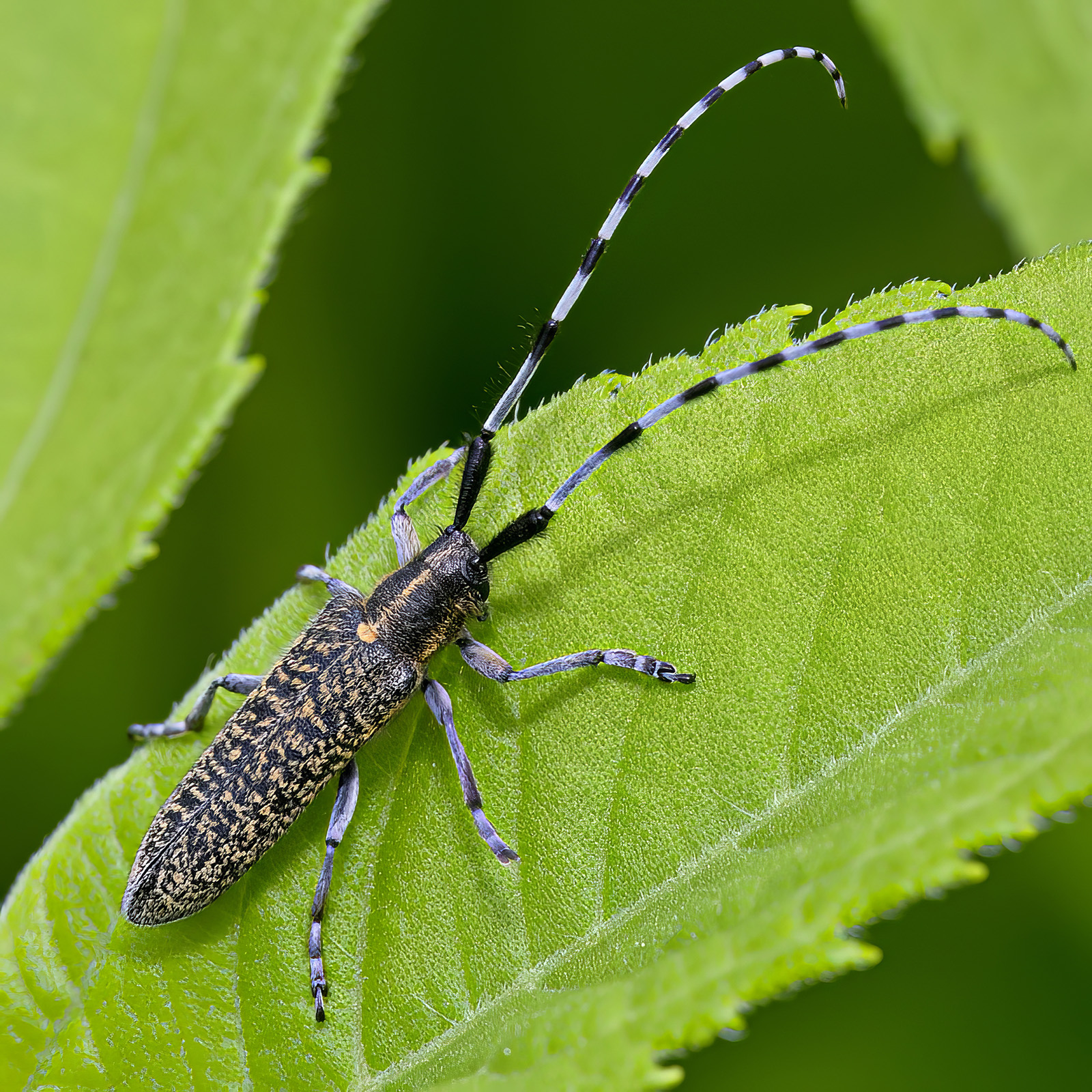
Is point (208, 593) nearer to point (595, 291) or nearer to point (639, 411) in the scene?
point (595, 291)

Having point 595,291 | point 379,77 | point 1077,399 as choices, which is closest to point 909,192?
point 595,291

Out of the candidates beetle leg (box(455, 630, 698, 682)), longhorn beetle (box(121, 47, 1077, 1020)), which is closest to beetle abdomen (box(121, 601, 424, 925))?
longhorn beetle (box(121, 47, 1077, 1020))

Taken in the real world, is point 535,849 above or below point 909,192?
below

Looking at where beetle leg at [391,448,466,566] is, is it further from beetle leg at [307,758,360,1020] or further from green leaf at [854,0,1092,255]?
green leaf at [854,0,1092,255]

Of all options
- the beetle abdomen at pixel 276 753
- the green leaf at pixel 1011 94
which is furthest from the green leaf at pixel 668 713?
the green leaf at pixel 1011 94

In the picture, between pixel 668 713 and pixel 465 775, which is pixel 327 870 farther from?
pixel 668 713

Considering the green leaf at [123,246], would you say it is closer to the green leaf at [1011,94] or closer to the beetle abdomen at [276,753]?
the beetle abdomen at [276,753]
